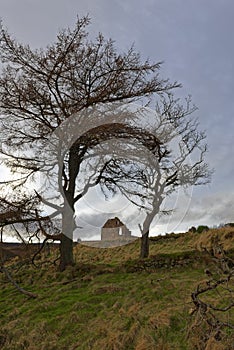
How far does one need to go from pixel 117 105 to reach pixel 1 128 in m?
4.89

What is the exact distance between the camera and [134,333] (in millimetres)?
5723

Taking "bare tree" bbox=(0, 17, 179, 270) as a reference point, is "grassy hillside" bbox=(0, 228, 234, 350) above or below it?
below

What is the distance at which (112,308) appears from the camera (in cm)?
766

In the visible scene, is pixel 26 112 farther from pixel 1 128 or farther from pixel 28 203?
pixel 28 203

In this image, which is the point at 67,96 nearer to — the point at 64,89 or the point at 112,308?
the point at 64,89

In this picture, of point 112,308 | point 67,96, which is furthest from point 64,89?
point 112,308

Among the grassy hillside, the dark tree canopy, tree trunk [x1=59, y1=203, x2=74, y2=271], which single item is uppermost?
the dark tree canopy

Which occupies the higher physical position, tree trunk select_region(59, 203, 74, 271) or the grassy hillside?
tree trunk select_region(59, 203, 74, 271)

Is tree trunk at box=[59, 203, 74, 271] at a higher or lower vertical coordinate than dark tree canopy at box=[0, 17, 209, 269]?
lower

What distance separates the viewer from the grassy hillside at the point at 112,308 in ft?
17.9

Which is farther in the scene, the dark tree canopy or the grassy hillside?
the dark tree canopy

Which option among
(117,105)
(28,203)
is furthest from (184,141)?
(28,203)

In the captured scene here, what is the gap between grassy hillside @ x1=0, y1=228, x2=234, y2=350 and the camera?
545 centimetres

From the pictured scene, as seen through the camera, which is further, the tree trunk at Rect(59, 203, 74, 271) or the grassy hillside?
the tree trunk at Rect(59, 203, 74, 271)
